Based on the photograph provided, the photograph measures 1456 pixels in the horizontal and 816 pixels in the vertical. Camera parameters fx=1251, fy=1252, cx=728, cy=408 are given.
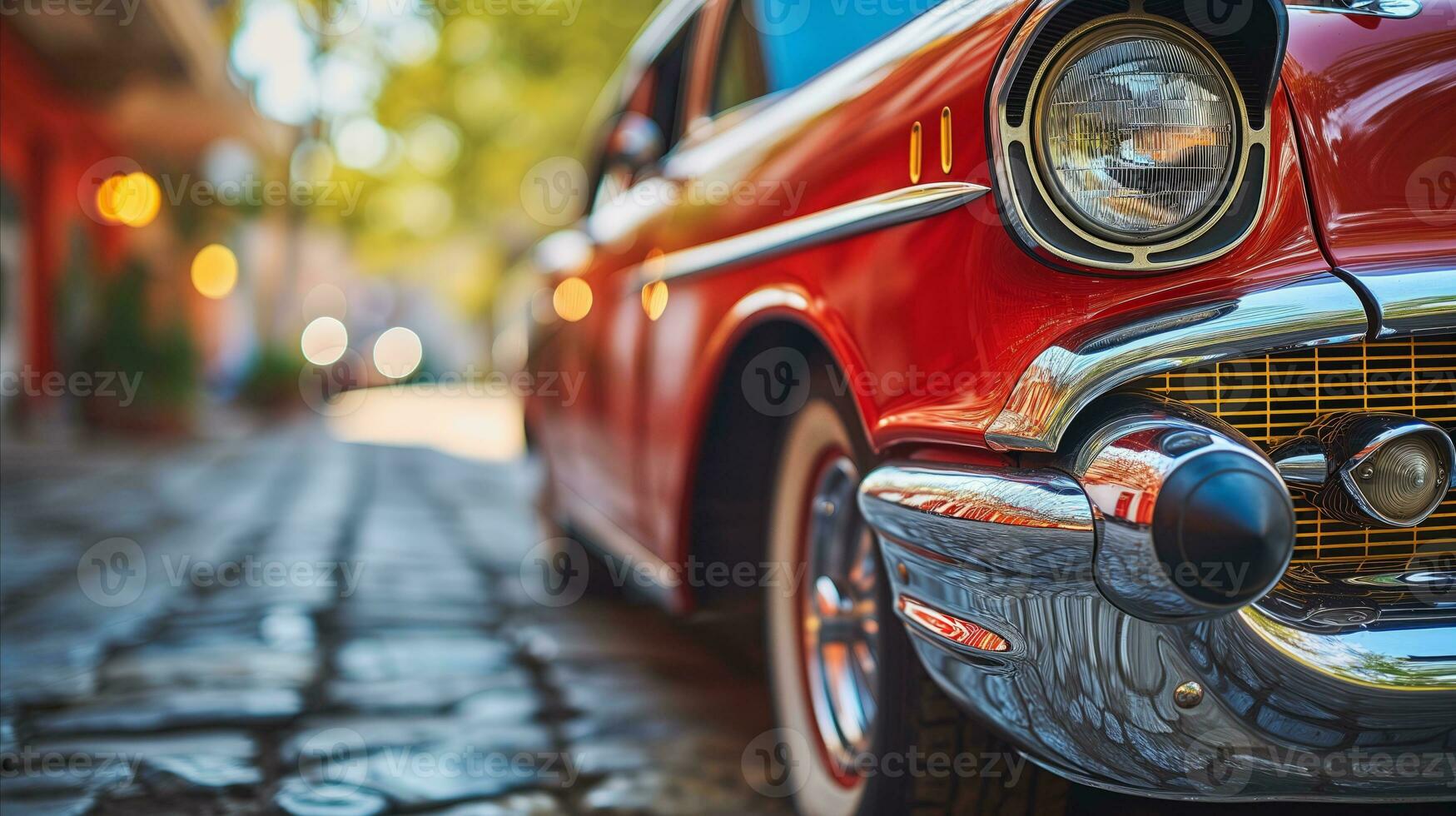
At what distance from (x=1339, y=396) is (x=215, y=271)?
20.1 m

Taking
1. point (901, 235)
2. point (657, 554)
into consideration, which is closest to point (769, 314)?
point (901, 235)

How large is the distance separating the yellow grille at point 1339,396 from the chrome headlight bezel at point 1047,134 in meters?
0.18

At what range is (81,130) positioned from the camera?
43.6 feet

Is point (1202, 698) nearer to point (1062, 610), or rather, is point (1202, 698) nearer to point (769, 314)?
point (1062, 610)

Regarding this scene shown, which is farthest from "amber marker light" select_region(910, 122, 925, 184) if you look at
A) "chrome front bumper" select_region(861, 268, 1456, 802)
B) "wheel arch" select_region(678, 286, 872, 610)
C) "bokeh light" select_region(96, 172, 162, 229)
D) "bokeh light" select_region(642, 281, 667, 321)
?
"bokeh light" select_region(96, 172, 162, 229)

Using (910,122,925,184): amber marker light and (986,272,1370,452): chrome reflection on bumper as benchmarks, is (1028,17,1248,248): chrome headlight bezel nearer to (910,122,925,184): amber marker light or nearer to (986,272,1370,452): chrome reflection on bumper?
(986,272,1370,452): chrome reflection on bumper

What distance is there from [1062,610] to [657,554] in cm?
153

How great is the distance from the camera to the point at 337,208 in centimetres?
2381

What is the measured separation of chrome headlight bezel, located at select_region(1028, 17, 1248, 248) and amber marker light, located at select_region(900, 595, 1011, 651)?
49 centimetres

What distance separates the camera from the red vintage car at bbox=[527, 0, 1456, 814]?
1.42 meters

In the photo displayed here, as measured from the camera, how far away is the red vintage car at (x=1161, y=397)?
142 cm

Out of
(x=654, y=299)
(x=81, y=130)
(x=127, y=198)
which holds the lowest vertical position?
(x=654, y=299)

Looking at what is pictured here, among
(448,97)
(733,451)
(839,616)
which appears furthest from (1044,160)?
(448,97)

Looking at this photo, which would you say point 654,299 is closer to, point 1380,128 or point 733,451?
point 733,451
